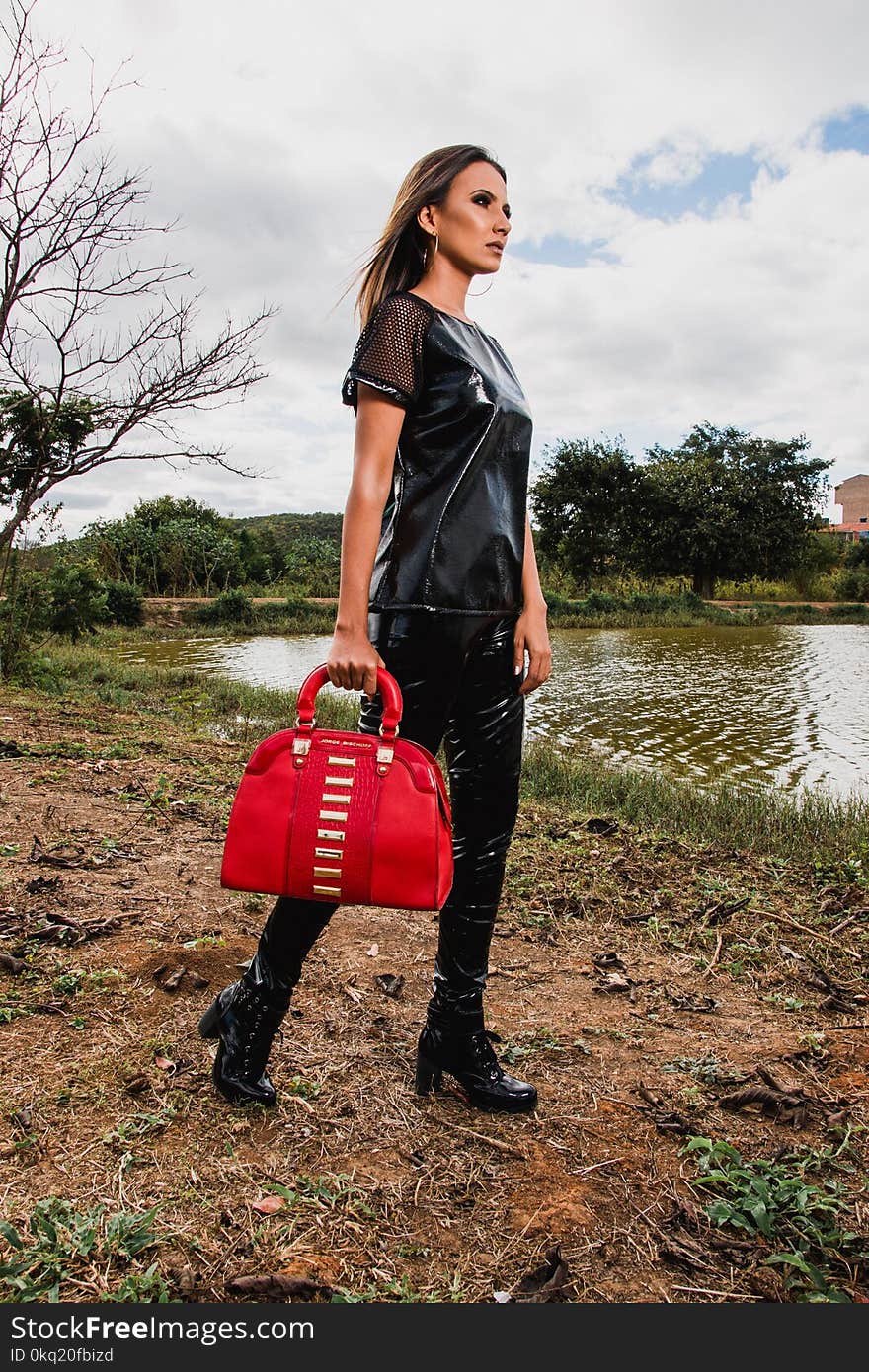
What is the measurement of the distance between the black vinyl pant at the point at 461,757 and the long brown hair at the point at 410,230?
0.64 metres

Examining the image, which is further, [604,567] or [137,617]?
[604,567]

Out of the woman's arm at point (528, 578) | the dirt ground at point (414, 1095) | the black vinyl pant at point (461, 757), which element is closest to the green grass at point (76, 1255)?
the dirt ground at point (414, 1095)

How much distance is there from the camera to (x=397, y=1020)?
2.12 meters

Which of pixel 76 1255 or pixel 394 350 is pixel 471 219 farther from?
pixel 76 1255

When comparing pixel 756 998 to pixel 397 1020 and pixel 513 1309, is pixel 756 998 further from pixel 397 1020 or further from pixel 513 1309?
pixel 513 1309

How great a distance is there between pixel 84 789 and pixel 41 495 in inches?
125

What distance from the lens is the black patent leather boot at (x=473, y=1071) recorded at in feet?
5.75

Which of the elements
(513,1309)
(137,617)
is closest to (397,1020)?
(513,1309)

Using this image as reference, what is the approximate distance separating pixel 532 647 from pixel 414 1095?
3.19 feet

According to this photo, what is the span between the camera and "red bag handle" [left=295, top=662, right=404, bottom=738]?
1.45m

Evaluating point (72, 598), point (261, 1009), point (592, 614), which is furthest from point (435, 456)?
point (592, 614)

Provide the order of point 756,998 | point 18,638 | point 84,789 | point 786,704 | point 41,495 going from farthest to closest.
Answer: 1. point 786,704
2. point 18,638
3. point 41,495
4. point 84,789
5. point 756,998

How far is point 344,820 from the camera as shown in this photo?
142 cm

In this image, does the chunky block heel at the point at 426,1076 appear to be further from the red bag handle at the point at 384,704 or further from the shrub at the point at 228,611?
the shrub at the point at 228,611
